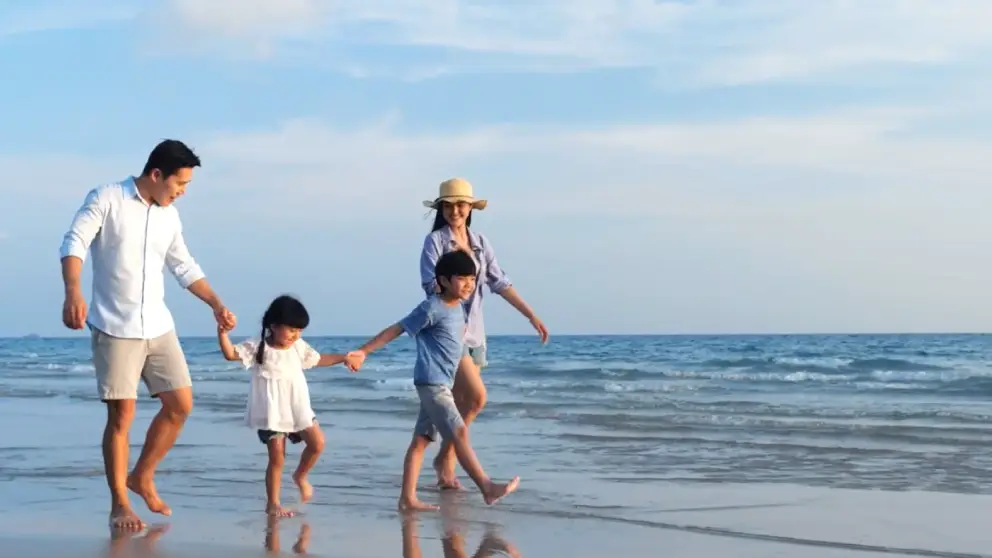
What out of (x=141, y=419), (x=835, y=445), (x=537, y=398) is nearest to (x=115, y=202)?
(x=835, y=445)

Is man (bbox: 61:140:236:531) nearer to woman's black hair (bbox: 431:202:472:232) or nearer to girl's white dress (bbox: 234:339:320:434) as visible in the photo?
girl's white dress (bbox: 234:339:320:434)

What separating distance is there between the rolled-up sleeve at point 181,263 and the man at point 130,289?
0.04m

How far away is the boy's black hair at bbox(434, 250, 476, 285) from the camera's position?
19.0 ft

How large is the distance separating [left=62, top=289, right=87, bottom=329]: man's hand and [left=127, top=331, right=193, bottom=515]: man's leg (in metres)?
0.52

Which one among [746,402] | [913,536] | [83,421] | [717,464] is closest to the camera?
[913,536]

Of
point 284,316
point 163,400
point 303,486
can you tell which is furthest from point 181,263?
point 303,486

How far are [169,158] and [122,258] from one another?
17.8 inches

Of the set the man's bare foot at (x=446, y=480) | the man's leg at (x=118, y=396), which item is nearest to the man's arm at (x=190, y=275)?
the man's leg at (x=118, y=396)

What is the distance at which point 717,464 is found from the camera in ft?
26.8

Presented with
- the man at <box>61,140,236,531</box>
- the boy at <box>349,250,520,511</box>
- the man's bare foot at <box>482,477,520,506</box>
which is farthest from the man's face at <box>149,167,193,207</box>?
the man's bare foot at <box>482,477,520,506</box>

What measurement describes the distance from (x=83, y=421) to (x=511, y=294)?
7.16 metres

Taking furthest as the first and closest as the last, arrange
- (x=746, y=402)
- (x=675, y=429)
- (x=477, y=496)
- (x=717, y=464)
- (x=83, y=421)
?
1. (x=746, y=402)
2. (x=83, y=421)
3. (x=675, y=429)
4. (x=717, y=464)
5. (x=477, y=496)

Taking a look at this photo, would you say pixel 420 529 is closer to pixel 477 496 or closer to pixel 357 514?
pixel 357 514

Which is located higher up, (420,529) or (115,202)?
(115,202)
